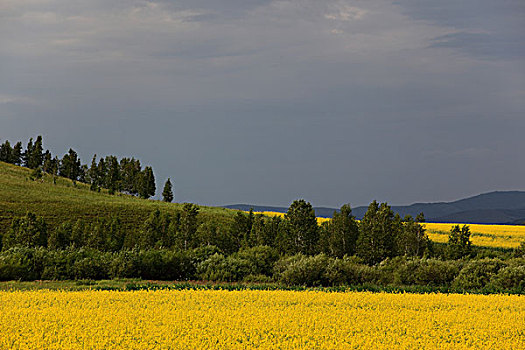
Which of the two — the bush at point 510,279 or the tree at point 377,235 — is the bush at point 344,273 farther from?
the tree at point 377,235

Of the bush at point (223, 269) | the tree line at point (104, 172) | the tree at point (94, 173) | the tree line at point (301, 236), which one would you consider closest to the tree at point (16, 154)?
the tree line at point (104, 172)

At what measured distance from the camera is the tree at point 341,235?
46406 mm

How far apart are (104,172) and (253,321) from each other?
13075 cm

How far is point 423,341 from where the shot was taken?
11.3 m

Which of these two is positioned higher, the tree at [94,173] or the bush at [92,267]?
the tree at [94,173]

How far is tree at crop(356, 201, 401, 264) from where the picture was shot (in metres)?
42.7

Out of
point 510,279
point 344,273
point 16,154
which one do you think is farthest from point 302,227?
point 16,154

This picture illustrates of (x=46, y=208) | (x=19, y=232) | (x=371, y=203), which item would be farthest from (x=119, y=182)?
(x=371, y=203)

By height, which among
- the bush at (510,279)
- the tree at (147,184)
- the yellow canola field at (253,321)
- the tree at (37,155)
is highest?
the tree at (37,155)

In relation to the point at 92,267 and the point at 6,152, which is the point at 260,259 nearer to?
the point at 92,267

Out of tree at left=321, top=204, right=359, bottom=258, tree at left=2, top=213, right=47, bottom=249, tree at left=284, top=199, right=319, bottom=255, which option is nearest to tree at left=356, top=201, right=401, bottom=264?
tree at left=321, top=204, right=359, bottom=258

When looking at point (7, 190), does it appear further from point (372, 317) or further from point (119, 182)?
point (372, 317)

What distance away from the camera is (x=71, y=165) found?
141750 millimetres

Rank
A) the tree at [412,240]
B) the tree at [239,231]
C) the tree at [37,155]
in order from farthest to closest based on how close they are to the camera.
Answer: the tree at [37,155], the tree at [239,231], the tree at [412,240]
